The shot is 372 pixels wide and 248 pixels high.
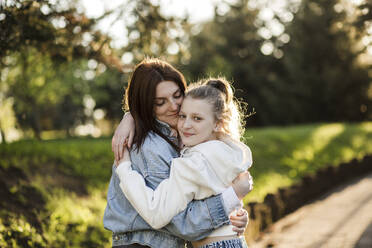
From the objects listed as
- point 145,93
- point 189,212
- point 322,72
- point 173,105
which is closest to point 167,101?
point 173,105

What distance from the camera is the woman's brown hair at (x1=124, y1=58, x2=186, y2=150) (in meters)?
2.70

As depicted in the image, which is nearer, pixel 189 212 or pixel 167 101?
pixel 189 212

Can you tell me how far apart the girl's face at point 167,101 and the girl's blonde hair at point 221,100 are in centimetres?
13

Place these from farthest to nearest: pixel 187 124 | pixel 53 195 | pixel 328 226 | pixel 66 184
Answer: pixel 66 184 < pixel 328 226 < pixel 53 195 < pixel 187 124

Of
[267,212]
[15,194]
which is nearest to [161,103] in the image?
[15,194]

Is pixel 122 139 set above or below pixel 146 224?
above

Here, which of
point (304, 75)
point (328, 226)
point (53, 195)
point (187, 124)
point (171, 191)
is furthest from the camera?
point (304, 75)

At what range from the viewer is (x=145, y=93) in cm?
271

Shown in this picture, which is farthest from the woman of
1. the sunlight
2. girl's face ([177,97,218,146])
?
the sunlight

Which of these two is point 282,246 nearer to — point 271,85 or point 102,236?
point 102,236

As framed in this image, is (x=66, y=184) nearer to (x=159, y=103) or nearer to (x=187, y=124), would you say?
(x=159, y=103)

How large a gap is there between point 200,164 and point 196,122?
0.32m

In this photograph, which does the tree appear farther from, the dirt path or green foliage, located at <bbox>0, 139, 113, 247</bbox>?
green foliage, located at <bbox>0, 139, 113, 247</bbox>

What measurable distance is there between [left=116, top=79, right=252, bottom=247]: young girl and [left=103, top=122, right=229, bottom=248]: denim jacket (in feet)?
0.20
